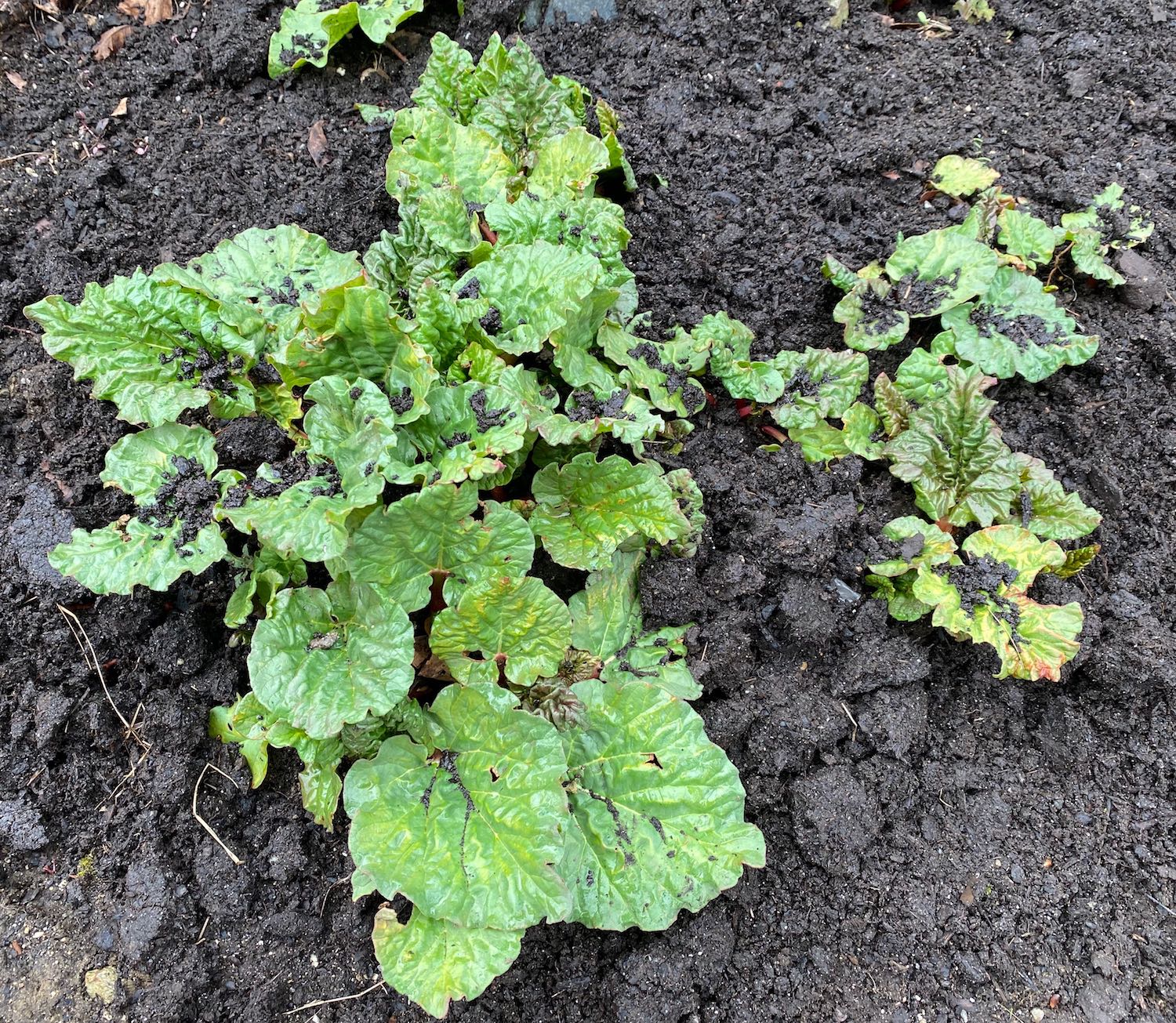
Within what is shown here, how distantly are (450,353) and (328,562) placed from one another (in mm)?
801

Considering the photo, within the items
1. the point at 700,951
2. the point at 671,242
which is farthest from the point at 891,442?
the point at 700,951

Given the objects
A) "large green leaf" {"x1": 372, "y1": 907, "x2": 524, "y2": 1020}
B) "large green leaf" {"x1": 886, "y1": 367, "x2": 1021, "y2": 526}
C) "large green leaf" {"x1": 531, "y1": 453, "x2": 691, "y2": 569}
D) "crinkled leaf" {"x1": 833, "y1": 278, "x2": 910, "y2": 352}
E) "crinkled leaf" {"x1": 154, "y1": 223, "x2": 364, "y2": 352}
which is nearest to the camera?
"large green leaf" {"x1": 372, "y1": 907, "x2": 524, "y2": 1020}

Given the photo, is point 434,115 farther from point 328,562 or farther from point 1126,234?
point 1126,234

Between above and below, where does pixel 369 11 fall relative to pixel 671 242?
above

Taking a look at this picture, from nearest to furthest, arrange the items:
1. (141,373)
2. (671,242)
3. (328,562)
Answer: (328,562), (141,373), (671,242)

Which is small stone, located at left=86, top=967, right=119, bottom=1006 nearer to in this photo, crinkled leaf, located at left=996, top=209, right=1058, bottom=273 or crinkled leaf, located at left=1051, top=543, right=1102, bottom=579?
crinkled leaf, located at left=1051, top=543, right=1102, bottom=579

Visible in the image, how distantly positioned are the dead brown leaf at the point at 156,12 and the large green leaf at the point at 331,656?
122 inches

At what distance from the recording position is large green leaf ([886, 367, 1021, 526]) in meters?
2.80

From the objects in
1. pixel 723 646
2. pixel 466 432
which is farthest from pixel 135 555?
pixel 723 646

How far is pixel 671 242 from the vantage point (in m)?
3.31

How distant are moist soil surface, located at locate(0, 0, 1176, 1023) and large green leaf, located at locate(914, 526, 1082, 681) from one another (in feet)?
0.62

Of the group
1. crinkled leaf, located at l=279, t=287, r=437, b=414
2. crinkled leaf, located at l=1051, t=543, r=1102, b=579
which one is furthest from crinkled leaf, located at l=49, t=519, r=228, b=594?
crinkled leaf, located at l=1051, t=543, r=1102, b=579

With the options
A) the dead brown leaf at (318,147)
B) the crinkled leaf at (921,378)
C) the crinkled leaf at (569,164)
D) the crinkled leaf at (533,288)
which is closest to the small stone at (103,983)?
the crinkled leaf at (533,288)

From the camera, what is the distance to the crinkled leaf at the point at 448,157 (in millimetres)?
2936
